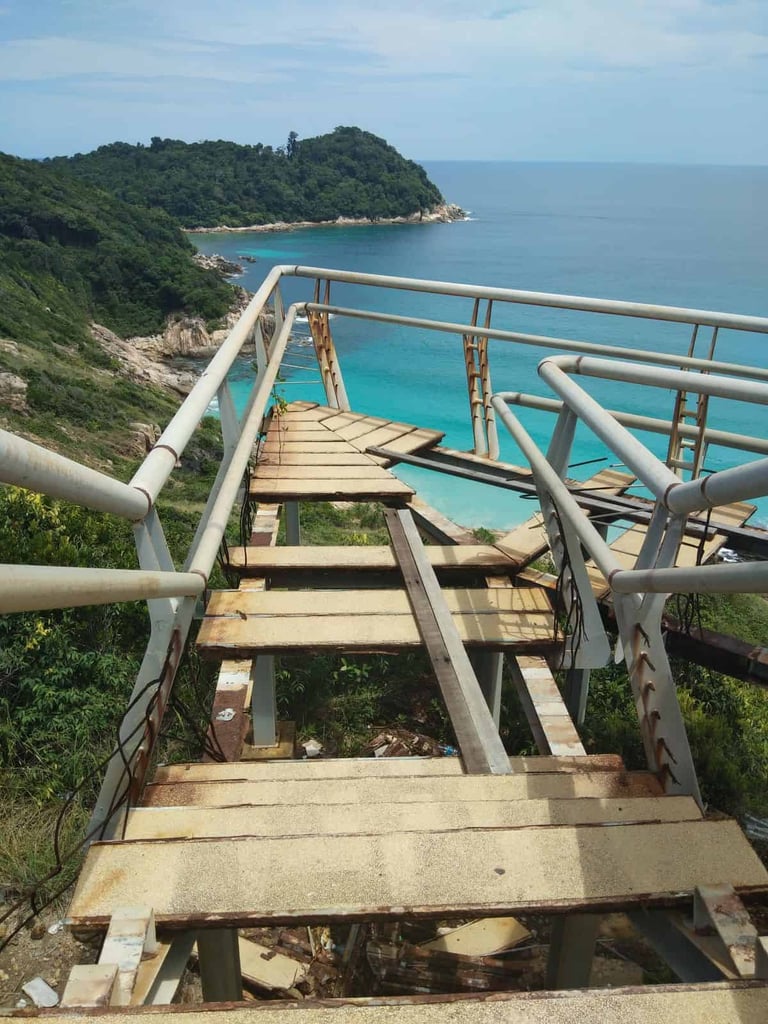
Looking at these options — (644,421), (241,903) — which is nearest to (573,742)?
(241,903)

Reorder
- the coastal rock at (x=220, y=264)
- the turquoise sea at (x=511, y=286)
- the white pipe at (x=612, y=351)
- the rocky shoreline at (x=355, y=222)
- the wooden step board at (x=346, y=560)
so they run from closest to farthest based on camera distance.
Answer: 1. the wooden step board at (x=346, y=560)
2. the white pipe at (x=612, y=351)
3. the turquoise sea at (x=511, y=286)
4. the coastal rock at (x=220, y=264)
5. the rocky shoreline at (x=355, y=222)

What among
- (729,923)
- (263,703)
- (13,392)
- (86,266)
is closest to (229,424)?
(263,703)

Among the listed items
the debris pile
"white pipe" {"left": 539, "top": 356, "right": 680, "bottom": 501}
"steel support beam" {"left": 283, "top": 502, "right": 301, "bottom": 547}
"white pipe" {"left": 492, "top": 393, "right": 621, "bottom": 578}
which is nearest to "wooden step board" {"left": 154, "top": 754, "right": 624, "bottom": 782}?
"white pipe" {"left": 492, "top": 393, "right": 621, "bottom": 578}

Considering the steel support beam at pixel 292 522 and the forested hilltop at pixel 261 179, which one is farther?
the forested hilltop at pixel 261 179

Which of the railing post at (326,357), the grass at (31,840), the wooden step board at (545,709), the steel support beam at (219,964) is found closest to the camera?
the steel support beam at (219,964)

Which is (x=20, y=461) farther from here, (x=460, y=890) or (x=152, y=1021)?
(x=460, y=890)

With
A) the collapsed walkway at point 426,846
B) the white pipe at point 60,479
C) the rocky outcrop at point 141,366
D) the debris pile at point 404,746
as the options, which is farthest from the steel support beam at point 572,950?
the rocky outcrop at point 141,366

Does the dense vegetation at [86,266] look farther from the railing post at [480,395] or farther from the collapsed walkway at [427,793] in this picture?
the collapsed walkway at [427,793]
